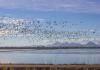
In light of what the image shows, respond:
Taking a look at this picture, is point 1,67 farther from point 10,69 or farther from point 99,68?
point 99,68

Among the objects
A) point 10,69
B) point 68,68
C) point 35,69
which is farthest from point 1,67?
point 68,68

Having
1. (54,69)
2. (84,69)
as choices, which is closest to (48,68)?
(54,69)

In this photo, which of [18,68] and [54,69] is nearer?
[54,69]

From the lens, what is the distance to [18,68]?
27406 mm

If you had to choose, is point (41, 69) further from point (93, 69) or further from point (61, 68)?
point (93, 69)

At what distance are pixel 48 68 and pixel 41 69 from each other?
56cm

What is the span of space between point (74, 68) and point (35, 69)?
7.05ft

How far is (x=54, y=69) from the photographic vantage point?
25.8 meters

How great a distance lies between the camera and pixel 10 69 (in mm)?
25750

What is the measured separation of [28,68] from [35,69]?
1.28 ft

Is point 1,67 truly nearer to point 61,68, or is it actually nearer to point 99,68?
point 61,68

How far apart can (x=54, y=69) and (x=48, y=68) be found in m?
0.40

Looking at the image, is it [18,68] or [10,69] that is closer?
[10,69]

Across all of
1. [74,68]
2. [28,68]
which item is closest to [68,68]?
[74,68]
